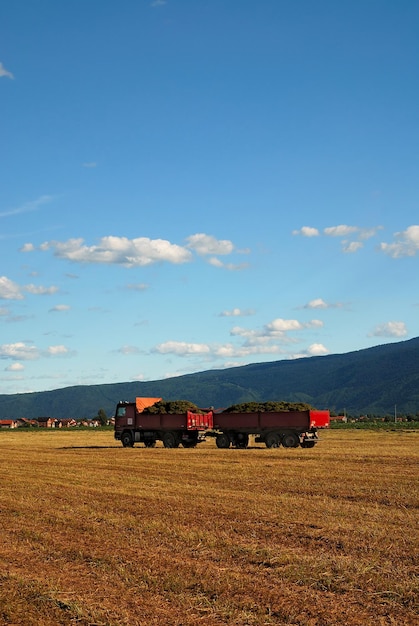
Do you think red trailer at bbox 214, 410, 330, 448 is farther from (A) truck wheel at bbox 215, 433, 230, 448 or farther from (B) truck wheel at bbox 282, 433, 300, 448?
(A) truck wheel at bbox 215, 433, 230, 448

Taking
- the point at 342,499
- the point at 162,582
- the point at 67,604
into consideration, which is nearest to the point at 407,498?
the point at 342,499

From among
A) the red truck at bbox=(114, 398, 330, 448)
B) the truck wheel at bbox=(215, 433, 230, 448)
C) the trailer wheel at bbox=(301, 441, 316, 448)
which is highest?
the red truck at bbox=(114, 398, 330, 448)

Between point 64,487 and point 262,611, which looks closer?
point 262,611

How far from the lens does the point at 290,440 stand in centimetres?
3962

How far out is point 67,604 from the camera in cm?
920

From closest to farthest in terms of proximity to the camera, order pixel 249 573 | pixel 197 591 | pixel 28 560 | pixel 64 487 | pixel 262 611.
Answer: pixel 262 611
pixel 197 591
pixel 249 573
pixel 28 560
pixel 64 487

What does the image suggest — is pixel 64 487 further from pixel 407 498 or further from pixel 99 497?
pixel 407 498

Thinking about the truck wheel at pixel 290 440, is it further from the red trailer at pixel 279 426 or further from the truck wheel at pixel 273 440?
the truck wheel at pixel 273 440

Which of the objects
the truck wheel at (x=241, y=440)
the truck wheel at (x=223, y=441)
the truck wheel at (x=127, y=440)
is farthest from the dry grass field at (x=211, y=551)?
the truck wheel at (x=127, y=440)

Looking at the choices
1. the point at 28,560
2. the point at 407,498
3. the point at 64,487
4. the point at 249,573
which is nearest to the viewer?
the point at 249,573

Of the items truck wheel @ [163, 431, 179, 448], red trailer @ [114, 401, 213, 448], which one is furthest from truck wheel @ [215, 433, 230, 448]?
truck wheel @ [163, 431, 179, 448]

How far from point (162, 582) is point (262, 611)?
184 cm

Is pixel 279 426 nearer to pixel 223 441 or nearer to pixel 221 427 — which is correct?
pixel 221 427

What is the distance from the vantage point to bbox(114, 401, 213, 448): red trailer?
139 feet
